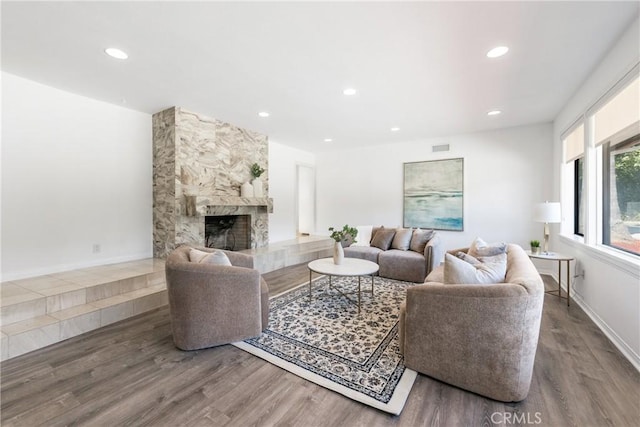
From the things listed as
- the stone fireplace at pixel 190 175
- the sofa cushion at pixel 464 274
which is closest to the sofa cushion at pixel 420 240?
the sofa cushion at pixel 464 274

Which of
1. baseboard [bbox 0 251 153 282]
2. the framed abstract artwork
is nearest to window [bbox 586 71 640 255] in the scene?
the framed abstract artwork

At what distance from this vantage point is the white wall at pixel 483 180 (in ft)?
16.3

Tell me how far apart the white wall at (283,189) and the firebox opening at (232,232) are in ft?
2.80

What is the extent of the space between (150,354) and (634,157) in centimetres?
462

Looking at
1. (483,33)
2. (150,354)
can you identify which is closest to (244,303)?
(150,354)

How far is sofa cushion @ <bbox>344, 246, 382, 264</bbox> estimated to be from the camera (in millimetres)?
4641

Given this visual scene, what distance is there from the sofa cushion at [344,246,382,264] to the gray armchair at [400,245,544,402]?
8.82ft

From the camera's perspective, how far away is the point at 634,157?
2.47 metres

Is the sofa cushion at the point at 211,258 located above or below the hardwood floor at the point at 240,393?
above

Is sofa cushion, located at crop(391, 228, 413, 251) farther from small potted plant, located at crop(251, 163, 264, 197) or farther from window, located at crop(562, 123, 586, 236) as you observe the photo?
small potted plant, located at crop(251, 163, 264, 197)

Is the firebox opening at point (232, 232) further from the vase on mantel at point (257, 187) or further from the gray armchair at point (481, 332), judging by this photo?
the gray armchair at point (481, 332)

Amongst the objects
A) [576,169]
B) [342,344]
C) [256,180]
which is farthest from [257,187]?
[576,169]

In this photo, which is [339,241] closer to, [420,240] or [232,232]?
[420,240]

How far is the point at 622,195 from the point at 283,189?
220 inches
